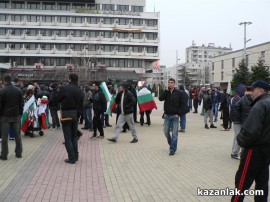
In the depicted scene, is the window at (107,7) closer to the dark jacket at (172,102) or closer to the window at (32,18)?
the window at (32,18)

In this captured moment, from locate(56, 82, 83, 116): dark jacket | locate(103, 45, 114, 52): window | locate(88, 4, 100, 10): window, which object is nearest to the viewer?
locate(56, 82, 83, 116): dark jacket

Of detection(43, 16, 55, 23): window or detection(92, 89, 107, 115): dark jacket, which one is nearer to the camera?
detection(92, 89, 107, 115): dark jacket

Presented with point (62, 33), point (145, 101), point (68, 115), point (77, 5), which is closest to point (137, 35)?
point (77, 5)

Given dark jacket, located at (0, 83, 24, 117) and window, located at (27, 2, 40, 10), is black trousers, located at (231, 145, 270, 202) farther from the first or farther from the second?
window, located at (27, 2, 40, 10)

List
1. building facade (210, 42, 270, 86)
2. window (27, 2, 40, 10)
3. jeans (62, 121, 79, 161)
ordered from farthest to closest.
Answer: window (27, 2, 40, 10) < building facade (210, 42, 270, 86) < jeans (62, 121, 79, 161)

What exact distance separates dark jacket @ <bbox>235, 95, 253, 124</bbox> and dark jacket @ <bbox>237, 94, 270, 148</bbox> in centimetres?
393

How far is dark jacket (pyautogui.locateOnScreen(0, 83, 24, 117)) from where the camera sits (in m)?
8.67

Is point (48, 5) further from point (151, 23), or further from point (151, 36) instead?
point (151, 36)

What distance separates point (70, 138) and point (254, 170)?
15.7 feet

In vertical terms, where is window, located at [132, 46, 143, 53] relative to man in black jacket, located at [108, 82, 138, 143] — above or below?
above

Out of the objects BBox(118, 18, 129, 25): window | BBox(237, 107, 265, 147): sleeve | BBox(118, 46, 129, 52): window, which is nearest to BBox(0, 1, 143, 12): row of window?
BBox(118, 18, 129, 25): window

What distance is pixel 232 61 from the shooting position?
78.0 m

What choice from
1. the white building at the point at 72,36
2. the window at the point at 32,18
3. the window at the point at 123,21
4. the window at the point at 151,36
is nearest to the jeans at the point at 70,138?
the white building at the point at 72,36

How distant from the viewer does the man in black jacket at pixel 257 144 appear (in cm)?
469
